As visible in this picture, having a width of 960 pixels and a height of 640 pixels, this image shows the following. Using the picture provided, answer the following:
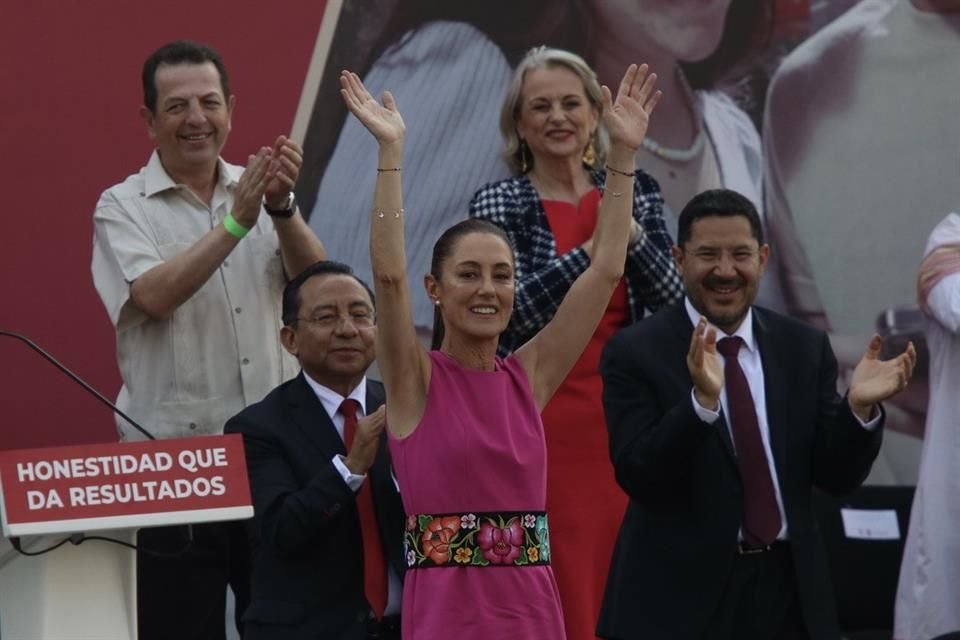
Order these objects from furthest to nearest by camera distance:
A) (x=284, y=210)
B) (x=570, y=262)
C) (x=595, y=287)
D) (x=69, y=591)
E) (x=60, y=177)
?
(x=60, y=177), (x=570, y=262), (x=284, y=210), (x=595, y=287), (x=69, y=591)

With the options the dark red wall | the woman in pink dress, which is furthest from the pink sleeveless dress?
the dark red wall

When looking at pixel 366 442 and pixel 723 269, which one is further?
pixel 723 269

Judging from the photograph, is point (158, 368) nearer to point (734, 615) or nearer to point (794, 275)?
point (734, 615)

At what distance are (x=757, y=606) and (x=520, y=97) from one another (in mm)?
1603

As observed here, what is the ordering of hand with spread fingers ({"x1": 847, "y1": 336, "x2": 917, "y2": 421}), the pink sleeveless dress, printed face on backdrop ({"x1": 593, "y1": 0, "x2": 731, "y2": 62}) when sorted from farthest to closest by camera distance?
printed face on backdrop ({"x1": 593, "y1": 0, "x2": 731, "y2": 62})
hand with spread fingers ({"x1": 847, "y1": 336, "x2": 917, "y2": 421})
the pink sleeveless dress

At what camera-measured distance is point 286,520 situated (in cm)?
428

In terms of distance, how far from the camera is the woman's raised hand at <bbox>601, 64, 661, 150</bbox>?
13.5ft

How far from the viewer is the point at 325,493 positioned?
14.0 ft

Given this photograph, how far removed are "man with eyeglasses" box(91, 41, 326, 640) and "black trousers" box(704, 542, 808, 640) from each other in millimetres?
1268

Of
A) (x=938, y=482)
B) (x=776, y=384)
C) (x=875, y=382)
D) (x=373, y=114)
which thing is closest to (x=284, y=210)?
(x=373, y=114)

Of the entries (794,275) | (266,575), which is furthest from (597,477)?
(794,275)

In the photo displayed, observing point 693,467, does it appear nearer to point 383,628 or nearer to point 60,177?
point 383,628

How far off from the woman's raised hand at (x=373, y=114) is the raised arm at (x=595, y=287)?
0.50 meters

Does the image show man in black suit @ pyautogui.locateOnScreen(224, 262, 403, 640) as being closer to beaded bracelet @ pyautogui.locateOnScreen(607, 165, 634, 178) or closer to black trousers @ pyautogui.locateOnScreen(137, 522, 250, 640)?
black trousers @ pyautogui.locateOnScreen(137, 522, 250, 640)
